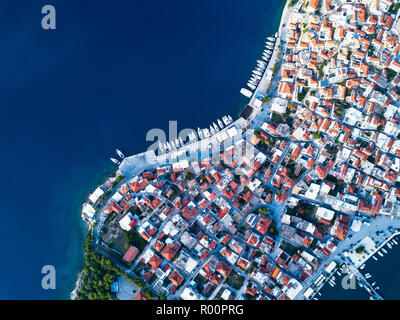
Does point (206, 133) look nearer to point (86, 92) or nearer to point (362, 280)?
point (86, 92)

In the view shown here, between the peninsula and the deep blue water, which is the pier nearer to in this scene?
the peninsula

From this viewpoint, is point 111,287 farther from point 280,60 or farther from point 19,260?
point 280,60

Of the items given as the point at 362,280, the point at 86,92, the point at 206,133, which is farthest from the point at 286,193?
the point at 86,92

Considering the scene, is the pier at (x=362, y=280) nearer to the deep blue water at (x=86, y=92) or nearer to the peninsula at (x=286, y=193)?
the peninsula at (x=286, y=193)
